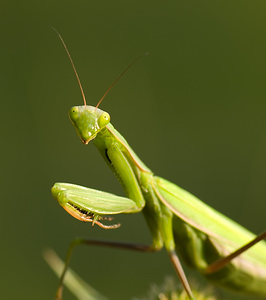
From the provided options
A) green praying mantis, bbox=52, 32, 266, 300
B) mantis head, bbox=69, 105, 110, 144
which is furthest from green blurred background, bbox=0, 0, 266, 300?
mantis head, bbox=69, 105, 110, 144

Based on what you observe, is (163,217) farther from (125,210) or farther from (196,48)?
(196,48)

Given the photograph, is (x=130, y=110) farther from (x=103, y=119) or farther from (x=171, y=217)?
(x=103, y=119)

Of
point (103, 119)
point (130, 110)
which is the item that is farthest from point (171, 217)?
point (130, 110)

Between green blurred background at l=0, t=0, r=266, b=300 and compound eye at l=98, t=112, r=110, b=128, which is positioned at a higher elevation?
compound eye at l=98, t=112, r=110, b=128

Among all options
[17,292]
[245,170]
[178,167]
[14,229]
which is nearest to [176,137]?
[178,167]

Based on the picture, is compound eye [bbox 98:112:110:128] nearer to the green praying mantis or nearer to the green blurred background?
the green praying mantis

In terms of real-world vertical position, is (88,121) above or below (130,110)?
above

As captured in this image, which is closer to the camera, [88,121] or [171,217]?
[88,121]
